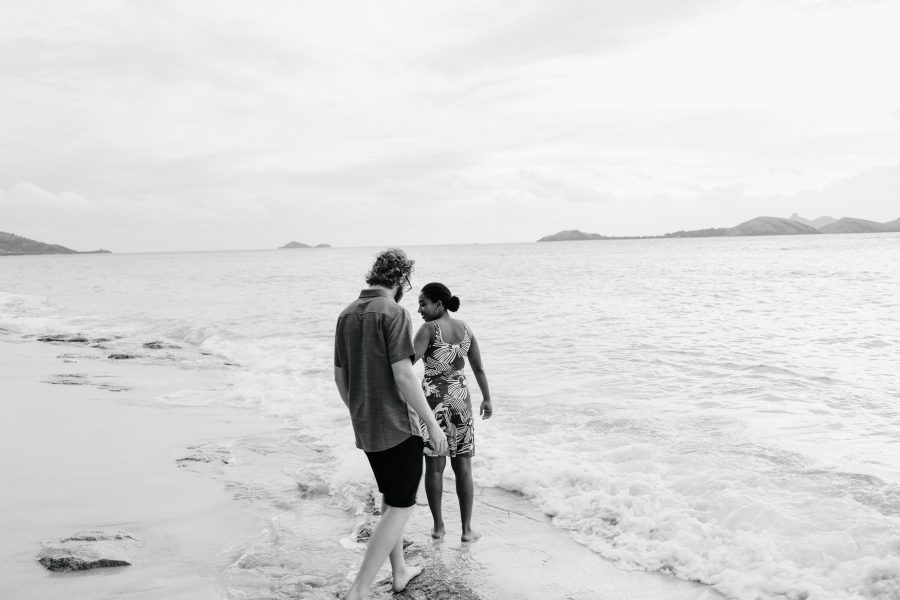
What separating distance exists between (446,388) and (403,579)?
55.1 inches

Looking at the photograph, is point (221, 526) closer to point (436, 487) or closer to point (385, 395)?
point (436, 487)

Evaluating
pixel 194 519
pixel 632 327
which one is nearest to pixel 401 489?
pixel 194 519

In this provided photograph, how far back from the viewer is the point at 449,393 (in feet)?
16.3

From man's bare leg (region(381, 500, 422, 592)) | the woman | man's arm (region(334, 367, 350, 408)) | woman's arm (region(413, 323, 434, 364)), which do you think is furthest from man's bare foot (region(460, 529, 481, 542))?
man's arm (region(334, 367, 350, 408))

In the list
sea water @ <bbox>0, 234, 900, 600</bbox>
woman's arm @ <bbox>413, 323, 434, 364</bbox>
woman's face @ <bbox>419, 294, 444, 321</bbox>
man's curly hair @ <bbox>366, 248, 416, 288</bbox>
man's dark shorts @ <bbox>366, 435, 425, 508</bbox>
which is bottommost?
sea water @ <bbox>0, 234, 900, 600</bbox>

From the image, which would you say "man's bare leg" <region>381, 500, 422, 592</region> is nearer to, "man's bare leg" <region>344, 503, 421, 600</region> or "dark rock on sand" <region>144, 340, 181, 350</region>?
"man's bare leg" <region>344, 503, 421, 600</region>

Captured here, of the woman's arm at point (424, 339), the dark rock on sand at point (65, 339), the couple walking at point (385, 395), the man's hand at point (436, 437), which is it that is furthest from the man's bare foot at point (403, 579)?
the dark rock on sand at point (65, 339)

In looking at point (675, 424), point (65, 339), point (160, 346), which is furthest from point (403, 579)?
point (65, 339)

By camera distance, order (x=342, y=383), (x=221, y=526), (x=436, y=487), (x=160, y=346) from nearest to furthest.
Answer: (x=342, y=383) < (x=436, y=487) < (x=221, y=526) < (x=160, y=346)

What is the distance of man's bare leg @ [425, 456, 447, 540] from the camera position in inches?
199

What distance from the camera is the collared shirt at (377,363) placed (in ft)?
12.1

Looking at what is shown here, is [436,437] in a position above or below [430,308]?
below

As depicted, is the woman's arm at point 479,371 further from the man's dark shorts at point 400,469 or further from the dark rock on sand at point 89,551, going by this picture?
the dark rock on sand at point 89,551

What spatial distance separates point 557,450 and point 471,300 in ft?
72.1
